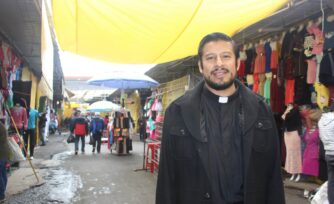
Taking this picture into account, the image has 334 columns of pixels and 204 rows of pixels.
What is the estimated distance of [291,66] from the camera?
755 centimetres

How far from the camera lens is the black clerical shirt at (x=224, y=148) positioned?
2.47 meters

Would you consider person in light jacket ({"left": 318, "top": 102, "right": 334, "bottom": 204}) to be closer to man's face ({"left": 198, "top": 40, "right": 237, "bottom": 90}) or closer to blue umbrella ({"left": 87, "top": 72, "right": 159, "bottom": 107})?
man's face ({"left": 198, "top": 40, "right": 237, "bottom": 90})

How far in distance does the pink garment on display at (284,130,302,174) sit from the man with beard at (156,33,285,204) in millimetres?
5297

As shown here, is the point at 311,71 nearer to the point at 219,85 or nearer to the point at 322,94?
the point at 322,94

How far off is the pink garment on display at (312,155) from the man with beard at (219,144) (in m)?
5.18

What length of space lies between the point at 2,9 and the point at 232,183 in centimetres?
709

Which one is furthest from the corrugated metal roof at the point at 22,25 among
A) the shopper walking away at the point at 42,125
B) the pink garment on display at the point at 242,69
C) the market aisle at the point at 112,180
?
the shopper walking away at the point at 42,125

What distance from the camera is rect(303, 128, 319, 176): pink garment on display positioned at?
7.35 metres

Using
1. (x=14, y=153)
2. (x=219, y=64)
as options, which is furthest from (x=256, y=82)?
(x=219, y=64)

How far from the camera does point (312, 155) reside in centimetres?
739

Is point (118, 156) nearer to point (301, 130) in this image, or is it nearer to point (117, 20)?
point (301, 130)

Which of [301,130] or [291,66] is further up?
[291,66]

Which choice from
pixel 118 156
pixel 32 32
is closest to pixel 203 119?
pixel 32 32

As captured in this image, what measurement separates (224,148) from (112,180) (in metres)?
7.66
